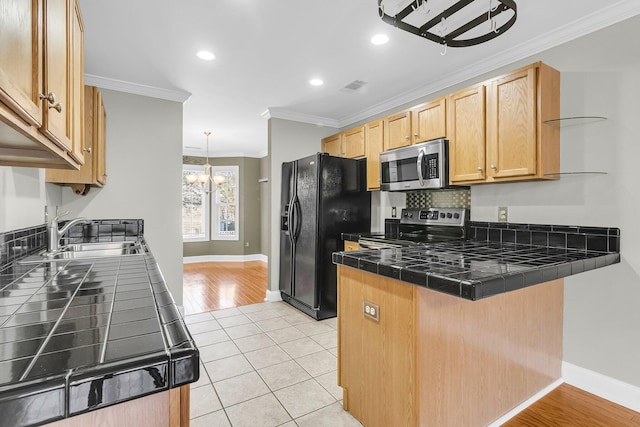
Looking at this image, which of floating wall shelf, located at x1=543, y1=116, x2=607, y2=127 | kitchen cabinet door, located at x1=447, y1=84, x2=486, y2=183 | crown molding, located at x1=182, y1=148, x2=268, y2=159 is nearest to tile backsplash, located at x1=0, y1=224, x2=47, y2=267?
kitchen cabinet door, located at x1=447, y1=84, x2=486, y2=183

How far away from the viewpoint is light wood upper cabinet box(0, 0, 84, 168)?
709 mm

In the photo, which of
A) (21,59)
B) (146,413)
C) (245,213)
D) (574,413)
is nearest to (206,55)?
(21,59)

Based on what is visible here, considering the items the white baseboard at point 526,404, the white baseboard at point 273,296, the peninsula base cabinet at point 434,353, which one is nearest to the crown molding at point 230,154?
the white baseboard at point 273,296

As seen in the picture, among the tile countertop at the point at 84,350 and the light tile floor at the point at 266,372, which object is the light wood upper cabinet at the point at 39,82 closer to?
the tile countertop at the point at 84,350

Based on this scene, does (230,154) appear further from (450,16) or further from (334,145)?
(450,16)

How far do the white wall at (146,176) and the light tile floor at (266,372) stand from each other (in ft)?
3.05

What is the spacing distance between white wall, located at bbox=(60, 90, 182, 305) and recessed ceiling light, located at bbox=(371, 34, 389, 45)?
2366 mm

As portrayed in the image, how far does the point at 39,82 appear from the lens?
2.83 ft

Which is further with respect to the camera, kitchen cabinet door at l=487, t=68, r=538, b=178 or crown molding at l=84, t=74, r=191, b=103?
crown molding at l=84, t=74, r=191, b=103

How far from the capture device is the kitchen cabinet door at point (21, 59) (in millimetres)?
674

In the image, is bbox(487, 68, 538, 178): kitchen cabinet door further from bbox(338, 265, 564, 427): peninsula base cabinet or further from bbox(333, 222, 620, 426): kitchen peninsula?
bbox(338, 265, 564, 427): peninsula base cabinet

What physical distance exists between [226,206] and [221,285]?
2.88 metres

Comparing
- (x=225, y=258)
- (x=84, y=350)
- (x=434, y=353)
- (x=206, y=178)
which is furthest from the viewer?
(x=225, y=258)

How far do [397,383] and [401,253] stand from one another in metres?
0.74
